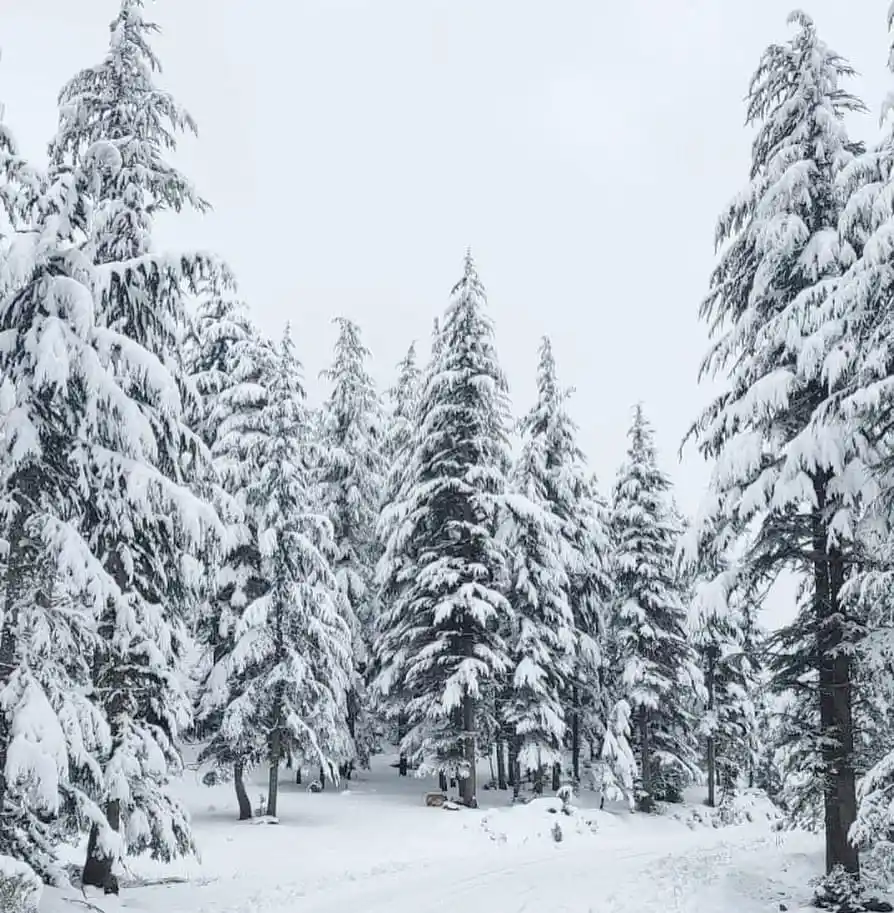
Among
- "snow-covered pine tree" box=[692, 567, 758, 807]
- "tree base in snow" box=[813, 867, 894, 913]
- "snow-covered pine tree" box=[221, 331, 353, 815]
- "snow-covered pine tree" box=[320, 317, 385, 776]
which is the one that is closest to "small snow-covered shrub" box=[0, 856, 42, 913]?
"tree base in snow" box=[813, 867, 894, 913]

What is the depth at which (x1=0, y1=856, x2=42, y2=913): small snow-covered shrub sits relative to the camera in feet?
29.8

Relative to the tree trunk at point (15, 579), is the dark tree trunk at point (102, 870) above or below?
below

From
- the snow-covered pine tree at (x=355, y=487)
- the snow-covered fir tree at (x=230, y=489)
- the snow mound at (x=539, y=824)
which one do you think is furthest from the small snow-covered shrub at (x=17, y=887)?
the snow-covered pine tree at (x=355, y=487)

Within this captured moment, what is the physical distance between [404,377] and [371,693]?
16268 mm

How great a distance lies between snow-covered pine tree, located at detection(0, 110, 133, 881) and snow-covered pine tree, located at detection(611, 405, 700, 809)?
73.0 feet

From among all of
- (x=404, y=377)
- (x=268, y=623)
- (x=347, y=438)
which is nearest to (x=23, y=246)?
(x=268, y=623)

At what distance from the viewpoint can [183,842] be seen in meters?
13.7

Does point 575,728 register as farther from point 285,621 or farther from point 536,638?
point 285,621

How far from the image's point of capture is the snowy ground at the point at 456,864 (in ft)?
43.7

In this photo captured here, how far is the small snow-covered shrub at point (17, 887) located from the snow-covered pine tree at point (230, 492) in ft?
40.2

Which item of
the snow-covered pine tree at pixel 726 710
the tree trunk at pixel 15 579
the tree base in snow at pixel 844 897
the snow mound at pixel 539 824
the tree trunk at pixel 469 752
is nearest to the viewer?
the tree trunk at pixel 15 579

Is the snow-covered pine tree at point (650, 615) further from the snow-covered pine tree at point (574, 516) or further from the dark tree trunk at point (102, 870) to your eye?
the dark tree trunk at point (102, 870)

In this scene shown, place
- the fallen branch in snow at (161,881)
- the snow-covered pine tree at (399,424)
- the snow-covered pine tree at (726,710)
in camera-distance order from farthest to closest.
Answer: the snow-covered pine tree at (726,710) → the snow-covered pine tree at (399,424) → the fallen branch in snow at (161,881)

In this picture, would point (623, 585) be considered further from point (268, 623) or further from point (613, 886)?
point (613, 886)
